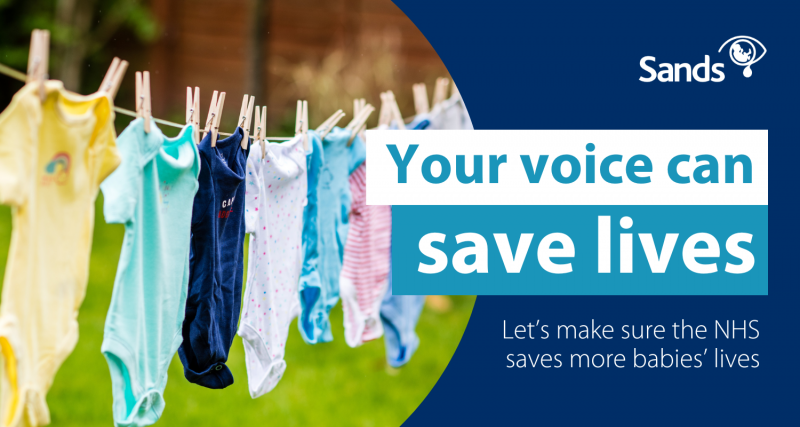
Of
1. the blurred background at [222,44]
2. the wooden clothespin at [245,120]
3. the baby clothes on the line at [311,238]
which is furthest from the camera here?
the blurred background at [222,44]

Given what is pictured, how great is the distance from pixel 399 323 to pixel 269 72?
3.61 metres

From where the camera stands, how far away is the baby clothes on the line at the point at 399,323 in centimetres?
230

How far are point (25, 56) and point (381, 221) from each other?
14.8 feet

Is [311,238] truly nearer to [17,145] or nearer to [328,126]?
[328,126]

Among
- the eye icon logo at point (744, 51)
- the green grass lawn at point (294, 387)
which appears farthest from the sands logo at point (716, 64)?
the green grass lawn at point (294, 387)

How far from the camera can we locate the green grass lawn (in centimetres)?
319

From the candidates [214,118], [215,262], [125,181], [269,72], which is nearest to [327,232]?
[215,262]

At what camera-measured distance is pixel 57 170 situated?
1.19m

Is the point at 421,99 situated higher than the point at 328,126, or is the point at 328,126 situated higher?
the point at 421,99

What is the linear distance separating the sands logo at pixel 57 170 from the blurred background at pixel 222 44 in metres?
3.93

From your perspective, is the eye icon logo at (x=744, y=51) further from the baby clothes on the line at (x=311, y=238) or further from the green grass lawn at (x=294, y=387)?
the green grass lawn at (x=294, y=387)

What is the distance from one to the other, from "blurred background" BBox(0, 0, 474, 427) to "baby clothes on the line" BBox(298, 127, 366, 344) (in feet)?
4.90

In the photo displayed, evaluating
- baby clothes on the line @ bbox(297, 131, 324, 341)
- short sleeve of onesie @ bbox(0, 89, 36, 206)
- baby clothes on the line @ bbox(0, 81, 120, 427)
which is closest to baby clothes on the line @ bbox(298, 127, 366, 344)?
baby clothes on the line @ bbox(297, 131, 324, 341)

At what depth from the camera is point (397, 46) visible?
16.7 feet
